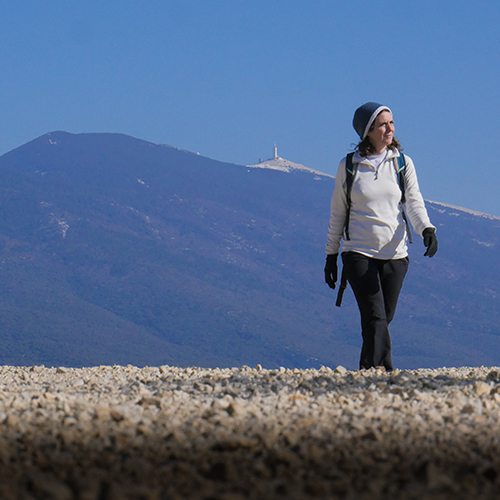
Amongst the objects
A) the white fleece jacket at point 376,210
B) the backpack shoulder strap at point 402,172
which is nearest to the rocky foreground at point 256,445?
the white fleece jacket at point 376,210

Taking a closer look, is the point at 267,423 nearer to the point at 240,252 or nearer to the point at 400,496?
the point at 400,496

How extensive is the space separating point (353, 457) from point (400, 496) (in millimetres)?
452

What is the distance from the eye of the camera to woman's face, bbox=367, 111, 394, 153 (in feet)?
18.8

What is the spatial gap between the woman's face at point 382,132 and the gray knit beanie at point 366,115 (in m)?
0.04

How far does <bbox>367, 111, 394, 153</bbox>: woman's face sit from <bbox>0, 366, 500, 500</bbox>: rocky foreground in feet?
6.80

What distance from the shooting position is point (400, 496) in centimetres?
245

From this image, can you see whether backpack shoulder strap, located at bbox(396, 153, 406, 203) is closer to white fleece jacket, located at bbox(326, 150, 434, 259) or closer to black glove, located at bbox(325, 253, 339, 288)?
white fleece jacket, located at bbox(326, 150, 434, 259)

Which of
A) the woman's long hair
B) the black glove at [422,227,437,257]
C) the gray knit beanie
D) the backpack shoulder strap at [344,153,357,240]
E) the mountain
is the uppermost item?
the gray knit beanie

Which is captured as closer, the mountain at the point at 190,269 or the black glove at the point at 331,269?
the black glove at the point at 331,269

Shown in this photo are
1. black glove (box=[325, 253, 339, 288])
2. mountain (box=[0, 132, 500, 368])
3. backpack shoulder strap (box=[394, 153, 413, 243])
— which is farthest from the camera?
mountain (box=[0, 132, 500, 368])

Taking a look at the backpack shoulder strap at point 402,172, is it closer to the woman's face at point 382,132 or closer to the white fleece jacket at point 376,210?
the white fleece jacket at point 376,210

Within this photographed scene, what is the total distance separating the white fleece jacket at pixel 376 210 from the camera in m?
5.70

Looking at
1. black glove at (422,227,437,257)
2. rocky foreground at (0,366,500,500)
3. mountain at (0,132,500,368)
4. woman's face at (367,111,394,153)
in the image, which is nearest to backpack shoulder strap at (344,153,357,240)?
woman's face at (367,111,394,153)

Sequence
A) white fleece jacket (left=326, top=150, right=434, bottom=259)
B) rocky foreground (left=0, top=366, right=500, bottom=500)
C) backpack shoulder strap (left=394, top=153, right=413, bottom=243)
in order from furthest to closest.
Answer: backpack shoulder strap (left=394, top=153, right=413, bottom=243), white fleece jacket (left=326, top=150, right=434, bottom=259), rocky foreground (left=0, top=366, right=500, bottom=500)
